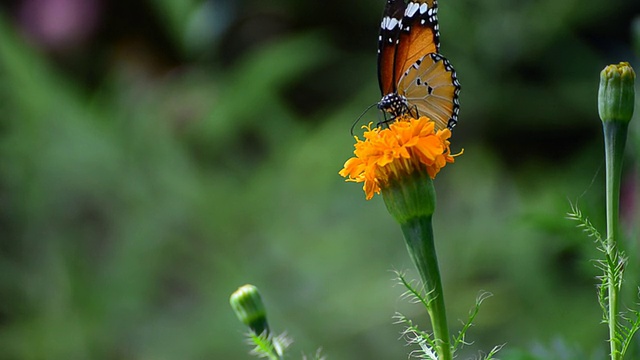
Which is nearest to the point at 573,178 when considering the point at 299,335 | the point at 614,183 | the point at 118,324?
the point at 299,335

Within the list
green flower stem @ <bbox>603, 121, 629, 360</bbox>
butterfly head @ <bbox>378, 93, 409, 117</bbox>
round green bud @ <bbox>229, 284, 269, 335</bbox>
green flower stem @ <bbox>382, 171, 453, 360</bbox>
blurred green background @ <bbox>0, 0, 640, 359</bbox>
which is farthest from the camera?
blurred green background @ <bbox>0, 0, 640, 359</bbox>

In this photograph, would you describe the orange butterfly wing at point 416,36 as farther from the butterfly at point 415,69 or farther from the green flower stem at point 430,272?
the green flower stem at point 430,272

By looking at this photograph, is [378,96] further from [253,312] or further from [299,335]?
[253,312]

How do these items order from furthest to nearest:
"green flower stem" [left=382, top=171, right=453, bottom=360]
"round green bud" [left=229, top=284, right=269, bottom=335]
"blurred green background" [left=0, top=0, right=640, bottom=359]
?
"blurred green background" [left=0, top=0, right=640, bottom=359], "round green bud" [left=229, top=284, right=269, bottom=335], "green flower stem" [left=382, top=171, right=453, bottom=360]

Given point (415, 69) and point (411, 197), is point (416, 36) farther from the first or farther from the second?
point (411, 197)

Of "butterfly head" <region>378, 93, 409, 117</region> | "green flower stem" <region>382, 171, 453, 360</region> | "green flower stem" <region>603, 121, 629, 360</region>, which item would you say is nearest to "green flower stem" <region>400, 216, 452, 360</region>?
"green flower stem" <region>382, 171, 453, 360</region>

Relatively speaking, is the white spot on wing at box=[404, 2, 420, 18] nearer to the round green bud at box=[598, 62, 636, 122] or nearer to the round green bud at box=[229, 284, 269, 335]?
the round green bud at box=[598, 62, 636, 122]
